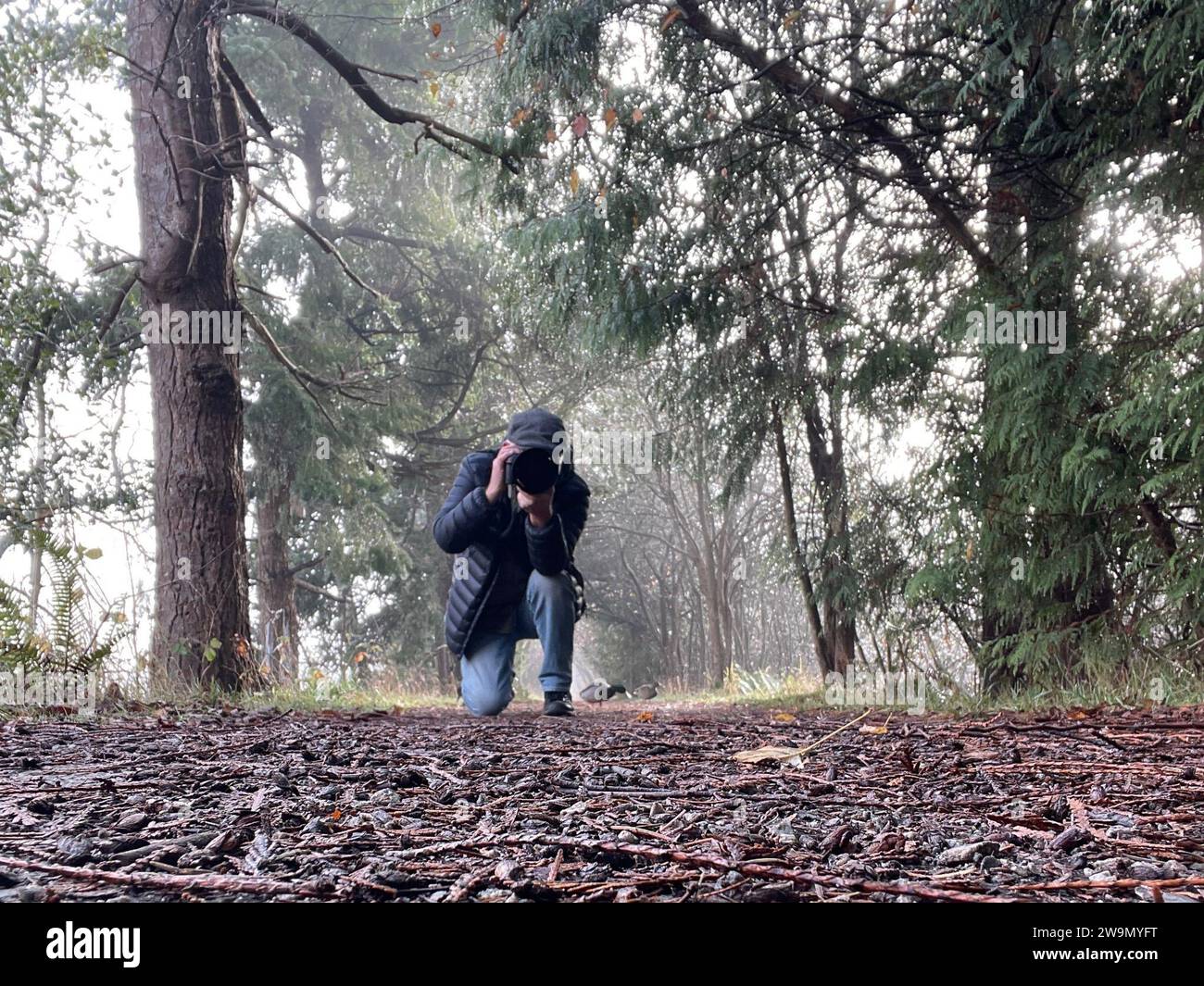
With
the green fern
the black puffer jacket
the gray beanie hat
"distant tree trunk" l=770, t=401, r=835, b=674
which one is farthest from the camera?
"distant tree trunk" l=770, t=401, r=835, b=674

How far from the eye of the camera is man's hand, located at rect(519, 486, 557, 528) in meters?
4.81

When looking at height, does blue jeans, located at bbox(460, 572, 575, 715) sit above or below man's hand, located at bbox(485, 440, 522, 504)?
below

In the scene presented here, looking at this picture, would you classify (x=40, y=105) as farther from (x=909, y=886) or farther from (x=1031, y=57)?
(x=909, y=886)

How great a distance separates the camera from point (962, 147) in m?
5.30

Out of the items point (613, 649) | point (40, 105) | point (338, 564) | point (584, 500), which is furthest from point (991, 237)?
point (613, 649)

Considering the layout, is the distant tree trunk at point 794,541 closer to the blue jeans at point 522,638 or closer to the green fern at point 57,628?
the blue jeans at point 522,638

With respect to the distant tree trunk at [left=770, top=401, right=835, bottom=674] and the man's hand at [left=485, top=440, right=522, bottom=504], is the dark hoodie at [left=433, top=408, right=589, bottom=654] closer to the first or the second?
the man's hand at [left=485, top=440, right=522, bottom=504]

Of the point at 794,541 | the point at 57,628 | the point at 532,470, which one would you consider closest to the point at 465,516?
the point at 532,470

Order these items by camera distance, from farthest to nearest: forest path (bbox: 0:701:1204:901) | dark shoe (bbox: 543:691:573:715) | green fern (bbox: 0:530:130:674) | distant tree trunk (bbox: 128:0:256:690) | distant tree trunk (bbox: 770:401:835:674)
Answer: distant tree trunk (bbox: 770:401:835:674) < distant tree trunk (bbox: 128:0:256:690) < dark shoe (bbox: 543:691:573:715) < green fern (bbox: 0:530:130:674) < forest path (bbox: 0:701:1204:901)

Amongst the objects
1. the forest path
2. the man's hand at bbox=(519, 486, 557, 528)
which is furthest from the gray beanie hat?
the forest path

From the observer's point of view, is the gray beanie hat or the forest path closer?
the forest path

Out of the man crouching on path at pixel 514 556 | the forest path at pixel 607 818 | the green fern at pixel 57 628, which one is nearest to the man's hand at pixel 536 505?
the man crouching on path at pixel 514 556

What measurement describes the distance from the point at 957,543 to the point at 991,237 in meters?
1.83

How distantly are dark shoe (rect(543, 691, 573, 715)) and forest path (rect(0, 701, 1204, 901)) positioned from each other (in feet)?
5.57
